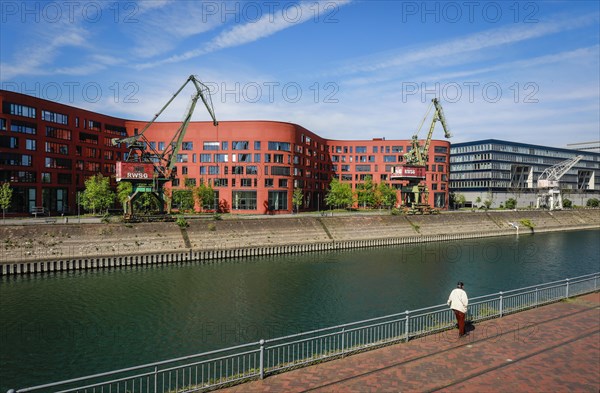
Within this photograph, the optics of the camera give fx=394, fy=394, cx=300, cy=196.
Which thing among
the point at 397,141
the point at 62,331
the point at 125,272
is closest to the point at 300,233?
the point at 125,272

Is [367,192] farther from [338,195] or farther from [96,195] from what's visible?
[96,195]

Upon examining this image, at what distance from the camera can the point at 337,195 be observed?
350ft

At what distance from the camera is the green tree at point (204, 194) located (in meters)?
85.3

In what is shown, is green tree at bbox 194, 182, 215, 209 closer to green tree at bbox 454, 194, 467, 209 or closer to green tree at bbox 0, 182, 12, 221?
green tree at bbox 0, 182, 12, 221

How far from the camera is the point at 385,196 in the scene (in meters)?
115

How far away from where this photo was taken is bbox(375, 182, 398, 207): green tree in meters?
115

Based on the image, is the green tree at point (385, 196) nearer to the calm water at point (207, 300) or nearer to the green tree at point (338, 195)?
the green tree at point (338, 195)

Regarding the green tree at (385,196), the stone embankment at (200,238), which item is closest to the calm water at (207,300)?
the stone embankment at (200,238)

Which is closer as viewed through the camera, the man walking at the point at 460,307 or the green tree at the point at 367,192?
the man walking at the point at 460,307

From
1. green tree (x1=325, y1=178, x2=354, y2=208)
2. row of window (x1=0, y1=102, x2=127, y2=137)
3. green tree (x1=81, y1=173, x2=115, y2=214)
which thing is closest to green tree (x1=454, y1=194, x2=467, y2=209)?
green tree (x1=325, y1=178, x2=354, y2=208)

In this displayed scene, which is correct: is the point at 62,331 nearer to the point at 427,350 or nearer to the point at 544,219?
the point at 427,350

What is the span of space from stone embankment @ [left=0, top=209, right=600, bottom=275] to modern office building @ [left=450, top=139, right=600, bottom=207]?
68.5 meters

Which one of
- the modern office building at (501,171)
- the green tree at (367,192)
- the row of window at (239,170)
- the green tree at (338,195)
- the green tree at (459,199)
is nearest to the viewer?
the row of window at (239,170)

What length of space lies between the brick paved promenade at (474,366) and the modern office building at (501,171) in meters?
140
